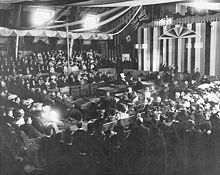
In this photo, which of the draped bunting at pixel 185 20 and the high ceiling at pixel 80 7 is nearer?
the high ceiling at pixel 80 7

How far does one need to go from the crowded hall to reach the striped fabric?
0.04 metres

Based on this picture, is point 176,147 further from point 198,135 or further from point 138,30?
point 138,30

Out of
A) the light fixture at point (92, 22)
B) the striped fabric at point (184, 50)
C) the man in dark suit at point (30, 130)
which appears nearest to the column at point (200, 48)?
the striped fabric at point (184, 50)

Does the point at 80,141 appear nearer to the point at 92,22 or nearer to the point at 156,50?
the point at 92,22

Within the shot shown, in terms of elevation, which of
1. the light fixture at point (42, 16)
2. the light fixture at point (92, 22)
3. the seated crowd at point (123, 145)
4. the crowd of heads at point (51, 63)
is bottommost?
the seated crowd at point (123, 145)

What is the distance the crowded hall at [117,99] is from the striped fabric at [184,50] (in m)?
0.04

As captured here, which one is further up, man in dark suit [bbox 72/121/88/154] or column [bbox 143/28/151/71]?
column [bbox 143/28/151/71]

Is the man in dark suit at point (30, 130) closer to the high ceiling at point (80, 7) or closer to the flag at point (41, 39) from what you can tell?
the high ceiling at point (80, 7)

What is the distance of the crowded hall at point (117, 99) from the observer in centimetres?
427

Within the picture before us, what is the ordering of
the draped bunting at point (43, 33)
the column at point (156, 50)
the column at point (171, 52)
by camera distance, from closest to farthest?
the draped bunting at point (43, 33) → the column at point (171, 52) → the column at point (156, 50)

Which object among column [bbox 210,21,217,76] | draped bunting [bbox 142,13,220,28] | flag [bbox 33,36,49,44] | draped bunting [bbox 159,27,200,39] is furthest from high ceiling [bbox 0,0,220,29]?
flag [bbox 33,36,49,44]

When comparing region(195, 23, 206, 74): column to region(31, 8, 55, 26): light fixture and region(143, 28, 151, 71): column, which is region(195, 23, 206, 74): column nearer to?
region(143, 28, 151, 71): column

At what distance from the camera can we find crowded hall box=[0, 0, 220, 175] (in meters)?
4.27

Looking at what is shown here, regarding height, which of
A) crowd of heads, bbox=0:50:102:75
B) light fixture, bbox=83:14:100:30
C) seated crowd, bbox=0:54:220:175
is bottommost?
seated crowd, bbox=0:54:220:175
